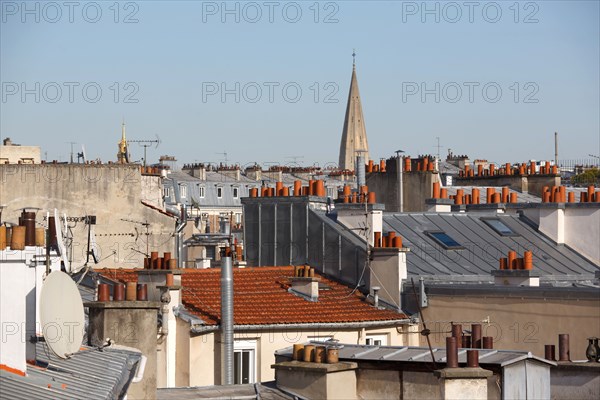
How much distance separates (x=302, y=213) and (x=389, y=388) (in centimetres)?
1495

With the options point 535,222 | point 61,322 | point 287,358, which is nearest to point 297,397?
point 287,358

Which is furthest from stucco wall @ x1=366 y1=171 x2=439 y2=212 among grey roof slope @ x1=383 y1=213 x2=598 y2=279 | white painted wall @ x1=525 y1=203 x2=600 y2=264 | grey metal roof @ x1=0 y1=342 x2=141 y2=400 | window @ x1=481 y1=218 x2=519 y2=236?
grey metal roof @ x1=0 y1=342 x2=141 y2=400

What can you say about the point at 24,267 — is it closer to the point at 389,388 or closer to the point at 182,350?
the point at 389,388

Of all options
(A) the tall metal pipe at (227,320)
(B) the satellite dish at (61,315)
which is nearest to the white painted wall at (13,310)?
(B) the satellite dish at (61,315)

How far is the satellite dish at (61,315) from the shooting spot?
597 inches

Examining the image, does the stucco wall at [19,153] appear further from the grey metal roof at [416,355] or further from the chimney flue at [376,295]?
the grey metal roof at [416,355]

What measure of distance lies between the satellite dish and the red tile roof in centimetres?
1120

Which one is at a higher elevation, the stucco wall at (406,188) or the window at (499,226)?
the stucco wall at (406,188)

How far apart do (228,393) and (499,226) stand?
734 inches

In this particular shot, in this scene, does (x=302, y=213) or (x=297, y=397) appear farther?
(x=302, y=213)

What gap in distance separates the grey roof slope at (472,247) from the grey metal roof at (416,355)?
12.3 meters

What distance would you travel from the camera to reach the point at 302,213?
34.2 meters

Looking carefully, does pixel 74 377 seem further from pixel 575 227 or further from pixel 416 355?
pixel 575 227

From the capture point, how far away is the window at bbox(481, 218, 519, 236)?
37131 mm
